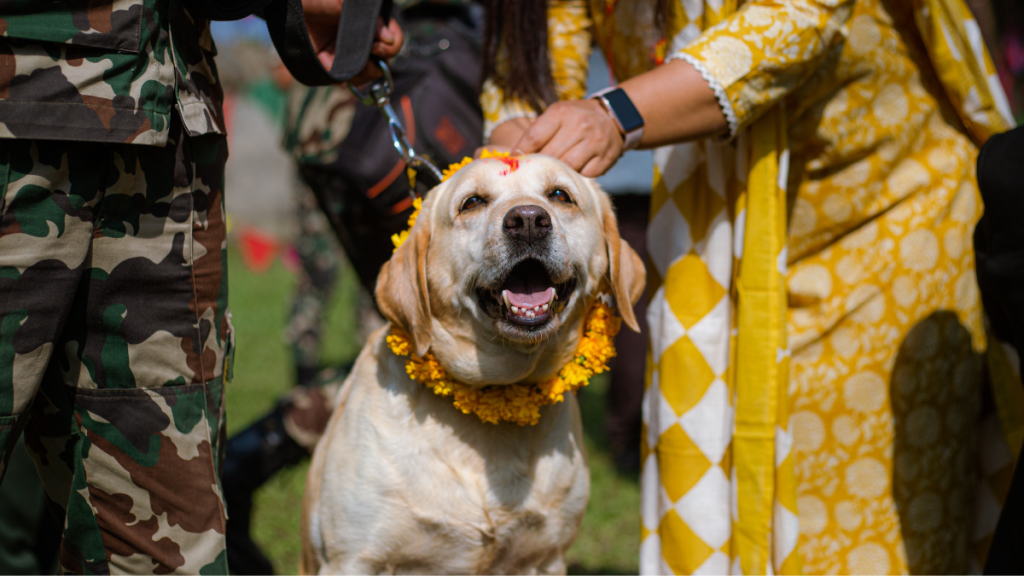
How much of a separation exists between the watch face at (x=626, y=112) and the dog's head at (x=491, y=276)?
0.20 metres

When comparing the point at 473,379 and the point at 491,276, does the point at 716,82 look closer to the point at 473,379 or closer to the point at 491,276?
the point at 491,276

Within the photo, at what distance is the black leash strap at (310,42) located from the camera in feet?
6.53

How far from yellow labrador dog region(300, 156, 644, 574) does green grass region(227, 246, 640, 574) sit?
1.39m

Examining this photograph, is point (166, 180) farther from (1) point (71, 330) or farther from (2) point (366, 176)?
(2) point (366, 176)

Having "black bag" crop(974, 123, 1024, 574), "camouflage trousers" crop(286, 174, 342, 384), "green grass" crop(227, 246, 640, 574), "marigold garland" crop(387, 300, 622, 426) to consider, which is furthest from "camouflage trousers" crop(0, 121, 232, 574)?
"camouflage trousers" crop(286, 174, 342, 384)

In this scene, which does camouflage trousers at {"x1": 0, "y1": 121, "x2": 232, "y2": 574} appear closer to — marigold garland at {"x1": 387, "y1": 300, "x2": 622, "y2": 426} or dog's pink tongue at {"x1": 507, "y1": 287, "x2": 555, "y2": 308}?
marigold garland at {"x1": 387, "y1": 300, "x2": 622, "y2": 426}

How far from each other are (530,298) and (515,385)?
27cm

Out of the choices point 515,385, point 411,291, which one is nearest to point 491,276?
point 411,291

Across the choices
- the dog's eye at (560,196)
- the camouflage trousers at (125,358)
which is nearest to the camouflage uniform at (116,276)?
the camouflage trousers at (125,358)

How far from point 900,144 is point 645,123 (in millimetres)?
840

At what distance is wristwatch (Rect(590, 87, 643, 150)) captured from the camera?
2.11 m

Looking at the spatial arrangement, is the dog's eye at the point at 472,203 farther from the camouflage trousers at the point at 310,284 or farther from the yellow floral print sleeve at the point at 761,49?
the camouflage trousers at the point at 310,284

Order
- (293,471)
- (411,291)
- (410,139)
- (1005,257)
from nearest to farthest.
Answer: (1005,257)
(411,291)
(410,139)
(293,471)

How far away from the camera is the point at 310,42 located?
201 centimetres
